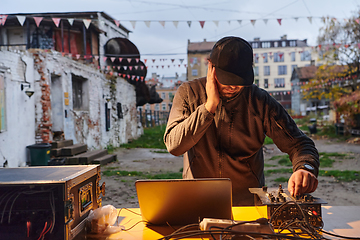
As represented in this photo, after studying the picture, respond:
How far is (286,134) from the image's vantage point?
2.05 m

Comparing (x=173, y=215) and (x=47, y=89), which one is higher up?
(x=47, y=89)

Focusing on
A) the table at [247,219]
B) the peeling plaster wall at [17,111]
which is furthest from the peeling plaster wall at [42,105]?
the table at [247,219]

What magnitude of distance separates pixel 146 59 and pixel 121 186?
8157 mm

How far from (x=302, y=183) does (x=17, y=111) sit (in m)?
7.93

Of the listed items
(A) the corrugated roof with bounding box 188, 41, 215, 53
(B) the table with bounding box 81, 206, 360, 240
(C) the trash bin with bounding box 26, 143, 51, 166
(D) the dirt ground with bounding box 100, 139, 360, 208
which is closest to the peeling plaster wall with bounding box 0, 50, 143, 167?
(C) the trash bin with bounding box 26, 143, 51, 166

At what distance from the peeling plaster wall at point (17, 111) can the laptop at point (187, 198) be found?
696cm

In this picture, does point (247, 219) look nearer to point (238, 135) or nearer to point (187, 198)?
point (187, 198)

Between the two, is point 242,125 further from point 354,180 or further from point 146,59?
point 146,59

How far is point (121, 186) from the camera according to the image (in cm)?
653

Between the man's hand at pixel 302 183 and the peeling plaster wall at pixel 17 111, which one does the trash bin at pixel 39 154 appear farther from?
the man's hand at pixel 302 183

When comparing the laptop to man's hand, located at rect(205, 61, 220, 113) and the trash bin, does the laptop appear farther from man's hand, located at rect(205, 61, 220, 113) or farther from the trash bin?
the trash bin

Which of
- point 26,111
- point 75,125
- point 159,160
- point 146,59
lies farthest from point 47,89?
point 146,59

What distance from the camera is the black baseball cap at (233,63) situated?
175 cm

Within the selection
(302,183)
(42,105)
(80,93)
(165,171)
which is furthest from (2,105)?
(302,183)
